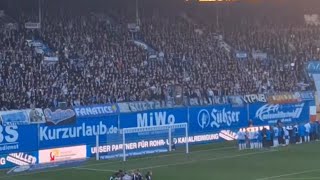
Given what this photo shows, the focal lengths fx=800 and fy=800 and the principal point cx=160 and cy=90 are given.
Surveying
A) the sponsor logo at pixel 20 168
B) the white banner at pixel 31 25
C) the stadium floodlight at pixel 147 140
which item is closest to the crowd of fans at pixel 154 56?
the white banner at pixel 31 25

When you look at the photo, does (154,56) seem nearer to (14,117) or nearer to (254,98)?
(254,98)

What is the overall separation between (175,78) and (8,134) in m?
15.4

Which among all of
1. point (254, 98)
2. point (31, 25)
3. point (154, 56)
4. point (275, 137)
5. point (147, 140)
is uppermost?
point (31, 25)

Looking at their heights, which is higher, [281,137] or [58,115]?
[58,115]

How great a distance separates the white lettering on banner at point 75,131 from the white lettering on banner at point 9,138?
1366 mm

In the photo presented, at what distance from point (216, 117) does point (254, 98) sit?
3.15m

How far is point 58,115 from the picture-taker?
116 feet

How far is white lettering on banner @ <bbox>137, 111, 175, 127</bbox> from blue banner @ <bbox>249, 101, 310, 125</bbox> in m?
5.89

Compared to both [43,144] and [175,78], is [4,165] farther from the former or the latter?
[175,78]

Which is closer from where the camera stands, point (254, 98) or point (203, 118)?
point (203, 118)

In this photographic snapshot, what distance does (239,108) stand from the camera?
43.0 meters

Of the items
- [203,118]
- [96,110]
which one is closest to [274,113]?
[203,118]

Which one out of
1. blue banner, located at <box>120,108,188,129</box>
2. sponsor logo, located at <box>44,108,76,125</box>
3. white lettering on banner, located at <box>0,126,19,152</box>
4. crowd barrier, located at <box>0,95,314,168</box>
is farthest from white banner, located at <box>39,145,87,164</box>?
blue banner, located at <box>120,108,188,129</box>

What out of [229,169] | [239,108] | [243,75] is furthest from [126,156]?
[243,75]
